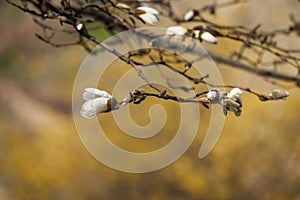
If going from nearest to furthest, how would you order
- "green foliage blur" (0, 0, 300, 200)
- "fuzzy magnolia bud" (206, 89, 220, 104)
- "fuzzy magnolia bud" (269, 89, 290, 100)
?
"fuzzy magnolia bud" (206, 89, 220, 104) < "fuzzy magnolia bud" (269, 89, 290, 100) < "green foliage blur" (0, 0, 300, 200)

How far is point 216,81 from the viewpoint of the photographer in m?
0.93

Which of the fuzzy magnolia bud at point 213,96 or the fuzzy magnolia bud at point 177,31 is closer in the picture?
the fuzzy magnolia bud at point 213,96

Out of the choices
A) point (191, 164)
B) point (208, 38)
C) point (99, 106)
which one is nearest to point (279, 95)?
point (208, 38)

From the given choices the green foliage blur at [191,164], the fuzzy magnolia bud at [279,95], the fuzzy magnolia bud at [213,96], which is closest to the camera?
the fuzzy magnolia bud at [213,96]

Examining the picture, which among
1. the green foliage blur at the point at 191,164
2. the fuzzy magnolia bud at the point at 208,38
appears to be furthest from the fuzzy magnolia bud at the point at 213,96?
the green foliage blur at the point at 191,164

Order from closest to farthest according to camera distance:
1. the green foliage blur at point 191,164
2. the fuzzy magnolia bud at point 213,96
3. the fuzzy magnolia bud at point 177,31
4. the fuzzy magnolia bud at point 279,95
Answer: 1. the fuzzy magnolia bud at point 213,96
2. the fuzzy magnolia bud at point 279,95
3. the fuzzy magnolia bud at point 177,31
4. the green foliage blur at point 191,164

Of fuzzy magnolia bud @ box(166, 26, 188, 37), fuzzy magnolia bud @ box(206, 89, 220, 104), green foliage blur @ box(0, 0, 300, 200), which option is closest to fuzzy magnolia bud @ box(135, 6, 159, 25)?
fuzzy magnolia bud @ box(166, 26, 188, 37)

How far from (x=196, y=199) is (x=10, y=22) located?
247cm

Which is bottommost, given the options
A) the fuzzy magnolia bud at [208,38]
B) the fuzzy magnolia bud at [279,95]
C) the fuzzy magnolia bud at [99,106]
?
the fuzzy magnolia bud at [99,106]

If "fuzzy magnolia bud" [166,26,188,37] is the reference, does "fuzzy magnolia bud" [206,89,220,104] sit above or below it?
below

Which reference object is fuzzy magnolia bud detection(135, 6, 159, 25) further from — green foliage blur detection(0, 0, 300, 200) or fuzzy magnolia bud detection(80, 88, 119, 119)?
green foliage blur detection(0, 0, 300, 200)

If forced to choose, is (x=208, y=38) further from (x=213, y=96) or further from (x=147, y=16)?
(x=213, y=96)

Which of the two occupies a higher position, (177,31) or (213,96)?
(177,31)

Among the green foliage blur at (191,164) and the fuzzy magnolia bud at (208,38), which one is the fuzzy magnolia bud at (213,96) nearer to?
the fuzzy magnolia bud at (208,38)
